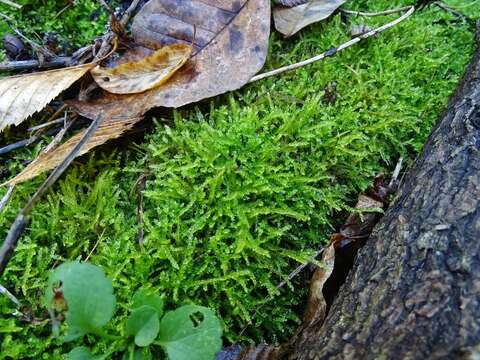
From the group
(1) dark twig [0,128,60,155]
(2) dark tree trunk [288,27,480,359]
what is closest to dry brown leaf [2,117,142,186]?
(1) dark twig [0,128,60,155]

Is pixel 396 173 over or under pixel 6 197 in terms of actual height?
under

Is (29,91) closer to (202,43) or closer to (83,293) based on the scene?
(202,43)

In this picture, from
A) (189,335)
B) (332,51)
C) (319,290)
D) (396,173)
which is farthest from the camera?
(332,51)

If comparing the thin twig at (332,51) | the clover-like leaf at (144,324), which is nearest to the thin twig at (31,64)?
the thin twig at (332,51)

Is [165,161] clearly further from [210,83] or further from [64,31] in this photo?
[64,31]

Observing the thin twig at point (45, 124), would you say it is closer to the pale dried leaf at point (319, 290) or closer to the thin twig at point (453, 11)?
the pale dried leaf at point (319, 290)

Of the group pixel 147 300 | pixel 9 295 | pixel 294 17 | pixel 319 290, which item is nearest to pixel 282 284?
pixel 319 290

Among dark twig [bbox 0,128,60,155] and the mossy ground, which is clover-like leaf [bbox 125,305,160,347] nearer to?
the mossy ground
